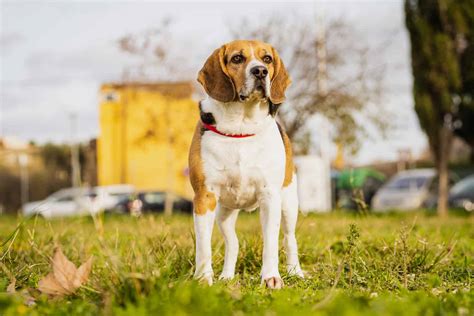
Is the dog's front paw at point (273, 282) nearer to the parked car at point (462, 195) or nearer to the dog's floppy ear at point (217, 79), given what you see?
the dog's floppy ear at point (217, 79)

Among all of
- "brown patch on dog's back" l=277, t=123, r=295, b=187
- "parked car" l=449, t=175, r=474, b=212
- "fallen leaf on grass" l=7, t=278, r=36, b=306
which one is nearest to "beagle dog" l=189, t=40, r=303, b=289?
"brown patch on dog's back" l=277, t=123, r=295, b=187

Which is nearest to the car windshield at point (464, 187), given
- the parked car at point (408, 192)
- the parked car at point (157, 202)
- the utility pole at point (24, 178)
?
the parked car at point (408, 192)

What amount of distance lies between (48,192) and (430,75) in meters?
29.1

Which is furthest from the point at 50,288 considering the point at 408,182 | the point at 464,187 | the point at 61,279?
the point at 408,182

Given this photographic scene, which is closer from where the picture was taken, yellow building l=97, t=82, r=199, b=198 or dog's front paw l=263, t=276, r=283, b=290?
dog's front paw l=263, t=276, r=283, b=290

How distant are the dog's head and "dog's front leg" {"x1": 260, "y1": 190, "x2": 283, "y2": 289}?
737 millimetres

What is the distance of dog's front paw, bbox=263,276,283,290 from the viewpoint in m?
4.74

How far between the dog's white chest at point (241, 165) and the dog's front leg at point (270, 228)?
81 mm

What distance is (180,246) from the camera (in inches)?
231

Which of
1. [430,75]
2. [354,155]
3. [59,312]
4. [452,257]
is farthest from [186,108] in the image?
[59,312]

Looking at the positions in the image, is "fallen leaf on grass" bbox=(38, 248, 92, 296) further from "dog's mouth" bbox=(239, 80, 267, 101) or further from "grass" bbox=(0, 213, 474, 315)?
"dog's mouth" bbox=(239, 80, 267, 101)

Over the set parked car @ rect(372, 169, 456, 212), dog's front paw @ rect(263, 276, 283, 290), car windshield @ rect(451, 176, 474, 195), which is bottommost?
parked car @ rect(372, 169, 456, 212)

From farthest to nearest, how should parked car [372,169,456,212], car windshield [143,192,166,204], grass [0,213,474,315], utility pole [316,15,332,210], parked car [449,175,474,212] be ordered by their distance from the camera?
1. car windshield [143,192,166,204]
2. parked car [372,169,456,212]
3. parked car [449,175,474,212]
4. utility pole [316,15,332,210]
5. grass [0,213,474,315]

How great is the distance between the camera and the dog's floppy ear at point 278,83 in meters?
5.21
